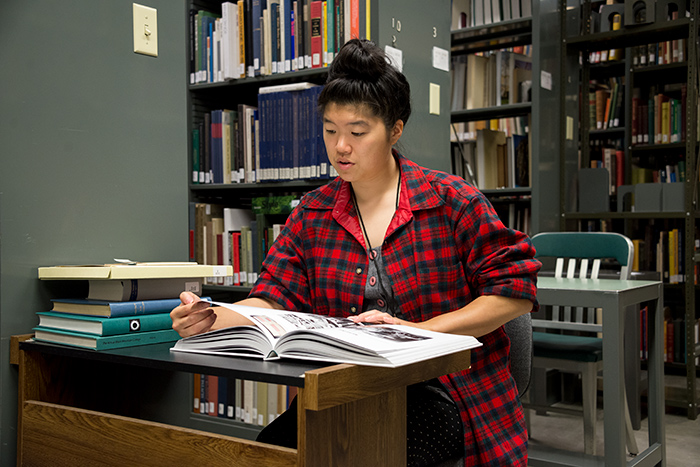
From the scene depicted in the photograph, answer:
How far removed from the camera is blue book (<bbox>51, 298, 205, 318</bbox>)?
117 centimetres

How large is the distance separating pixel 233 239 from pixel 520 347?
67.7 inches

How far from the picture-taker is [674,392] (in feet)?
11.7

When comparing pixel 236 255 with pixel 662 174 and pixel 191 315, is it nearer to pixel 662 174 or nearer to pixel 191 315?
pixel 191 315

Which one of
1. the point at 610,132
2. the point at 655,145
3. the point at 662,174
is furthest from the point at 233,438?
the point at 610,132

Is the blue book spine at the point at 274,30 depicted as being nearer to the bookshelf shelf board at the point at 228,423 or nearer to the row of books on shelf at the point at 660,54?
the bookshelf shelf board at the point at 228,423

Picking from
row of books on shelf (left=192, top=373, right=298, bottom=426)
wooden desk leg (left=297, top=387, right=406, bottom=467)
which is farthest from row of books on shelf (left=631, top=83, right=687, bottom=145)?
wooden desk leg (left=297, top=387, right=406, bottom=467)

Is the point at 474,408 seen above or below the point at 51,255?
below

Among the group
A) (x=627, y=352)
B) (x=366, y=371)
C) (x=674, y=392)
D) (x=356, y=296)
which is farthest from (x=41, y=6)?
(x=674, y=392)

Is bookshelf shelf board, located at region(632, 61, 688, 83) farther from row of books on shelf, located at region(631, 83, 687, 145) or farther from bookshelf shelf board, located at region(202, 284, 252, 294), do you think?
bookshelf shelf board, located at region(202, 284, 252, 294)

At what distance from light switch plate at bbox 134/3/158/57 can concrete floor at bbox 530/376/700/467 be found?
224cm

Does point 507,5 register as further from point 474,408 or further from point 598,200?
point 474,408

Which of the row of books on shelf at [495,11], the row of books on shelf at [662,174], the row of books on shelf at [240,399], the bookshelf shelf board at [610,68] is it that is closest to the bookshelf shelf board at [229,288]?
the row of books on shelf at [240,399]

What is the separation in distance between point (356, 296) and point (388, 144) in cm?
33

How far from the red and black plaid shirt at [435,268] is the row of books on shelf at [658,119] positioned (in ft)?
11.2
